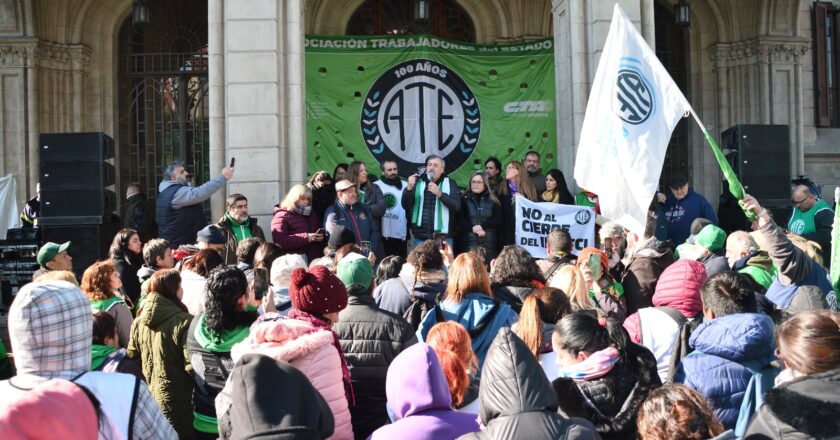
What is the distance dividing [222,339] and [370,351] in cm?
77

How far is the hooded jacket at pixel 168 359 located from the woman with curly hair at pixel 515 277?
197 centimetres

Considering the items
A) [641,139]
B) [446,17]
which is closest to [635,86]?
[641,139]

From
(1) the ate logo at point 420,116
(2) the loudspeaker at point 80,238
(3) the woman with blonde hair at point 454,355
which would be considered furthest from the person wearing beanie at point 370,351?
(1) the ate logo at point 420,116

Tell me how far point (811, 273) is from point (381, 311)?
3.14 m

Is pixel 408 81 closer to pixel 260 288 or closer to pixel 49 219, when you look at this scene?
pixel 49 219

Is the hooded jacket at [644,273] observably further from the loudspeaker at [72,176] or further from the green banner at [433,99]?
the green banner at [433,99]

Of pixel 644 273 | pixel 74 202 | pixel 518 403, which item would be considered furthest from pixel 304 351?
pixel 74 202

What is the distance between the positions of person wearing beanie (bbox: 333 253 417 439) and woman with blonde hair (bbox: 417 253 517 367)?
57cm

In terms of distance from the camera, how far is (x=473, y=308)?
5.55 m

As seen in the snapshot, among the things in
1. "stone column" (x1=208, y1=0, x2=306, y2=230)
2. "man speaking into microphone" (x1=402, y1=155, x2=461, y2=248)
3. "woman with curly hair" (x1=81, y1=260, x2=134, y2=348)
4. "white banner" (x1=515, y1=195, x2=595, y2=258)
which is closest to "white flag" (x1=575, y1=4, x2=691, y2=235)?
"white banner" (x1=515, y1=195, x2=595, y2=258)

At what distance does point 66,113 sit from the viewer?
53.1 feet

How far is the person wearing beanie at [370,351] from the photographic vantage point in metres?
4.97

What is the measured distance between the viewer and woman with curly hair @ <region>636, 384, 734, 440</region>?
341 centimetres

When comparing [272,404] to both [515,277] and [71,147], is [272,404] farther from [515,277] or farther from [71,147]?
[71,147]
